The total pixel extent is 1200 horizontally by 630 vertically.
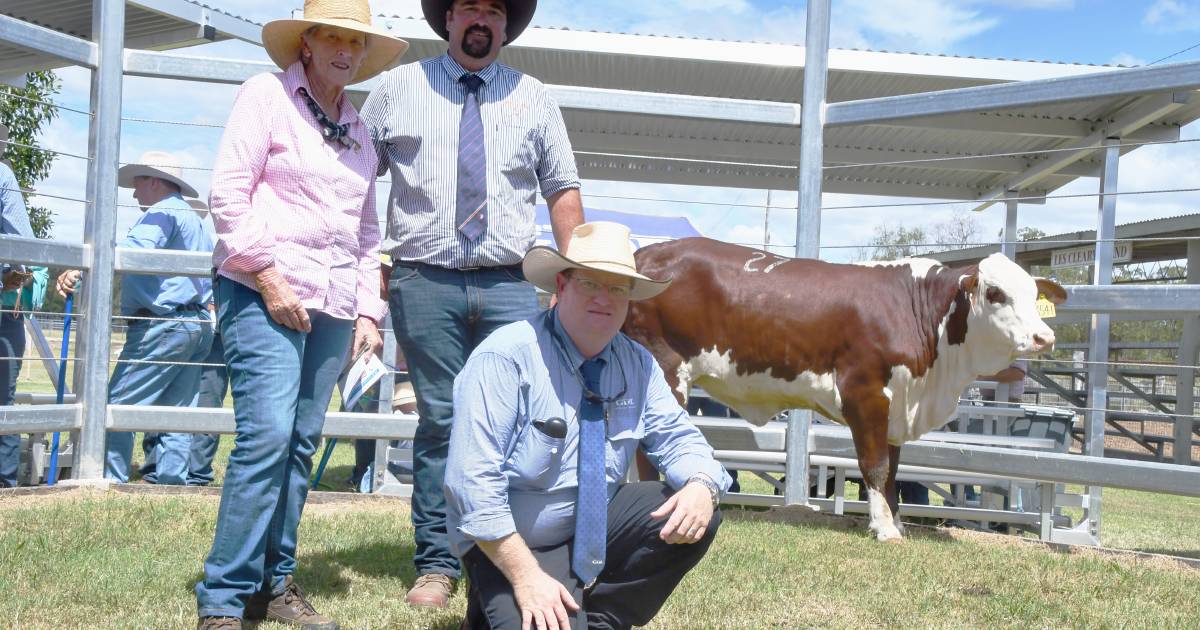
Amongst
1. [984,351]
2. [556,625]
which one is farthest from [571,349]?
[984,351]

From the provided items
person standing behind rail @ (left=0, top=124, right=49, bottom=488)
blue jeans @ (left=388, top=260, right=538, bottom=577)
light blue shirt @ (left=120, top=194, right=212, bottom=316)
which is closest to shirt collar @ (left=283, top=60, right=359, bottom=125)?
blue jeans @ (left=388, top=260, right=538, bottom=577)

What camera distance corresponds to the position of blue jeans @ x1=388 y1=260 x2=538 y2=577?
3.86 metres

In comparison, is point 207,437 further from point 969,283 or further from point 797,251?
point 969,283

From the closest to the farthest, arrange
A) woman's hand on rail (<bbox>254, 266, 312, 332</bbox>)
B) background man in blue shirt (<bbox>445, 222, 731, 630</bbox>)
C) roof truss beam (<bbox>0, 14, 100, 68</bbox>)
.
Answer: background man in blue shirt (<bbox>445, 222, 731, 630</bbox>) → woman's hand on rail (<bbox>254, 266, 312, 332</bbox>) → roof truss beam (<bbox>0, 14, 100, 68</bbox>)

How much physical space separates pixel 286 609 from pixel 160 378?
3.95 metres

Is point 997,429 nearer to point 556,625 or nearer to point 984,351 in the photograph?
point 984,351

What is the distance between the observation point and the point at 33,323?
7.44 meters

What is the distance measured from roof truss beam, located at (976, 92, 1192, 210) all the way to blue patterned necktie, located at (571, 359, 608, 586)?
14.1ft

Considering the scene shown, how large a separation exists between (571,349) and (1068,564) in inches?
119

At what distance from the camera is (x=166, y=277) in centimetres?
679

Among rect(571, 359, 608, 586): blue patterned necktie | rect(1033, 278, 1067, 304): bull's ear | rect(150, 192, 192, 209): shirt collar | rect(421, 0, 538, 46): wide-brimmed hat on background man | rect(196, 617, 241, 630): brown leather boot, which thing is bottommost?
rect(196, 617, 241, 630): brown leather boot

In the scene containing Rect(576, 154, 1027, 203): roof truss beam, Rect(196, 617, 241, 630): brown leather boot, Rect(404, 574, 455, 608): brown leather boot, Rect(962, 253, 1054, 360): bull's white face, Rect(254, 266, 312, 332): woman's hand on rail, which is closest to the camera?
Rect(196, 617, 241, 630): brown leather boot

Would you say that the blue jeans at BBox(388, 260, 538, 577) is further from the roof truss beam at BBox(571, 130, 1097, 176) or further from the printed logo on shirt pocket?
the roof truss beam at BBox(571, 130, 1097, 176)

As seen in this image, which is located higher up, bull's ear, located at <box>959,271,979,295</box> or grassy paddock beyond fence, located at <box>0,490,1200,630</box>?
bull's ear, located at <box>959,271,979,295</box>
